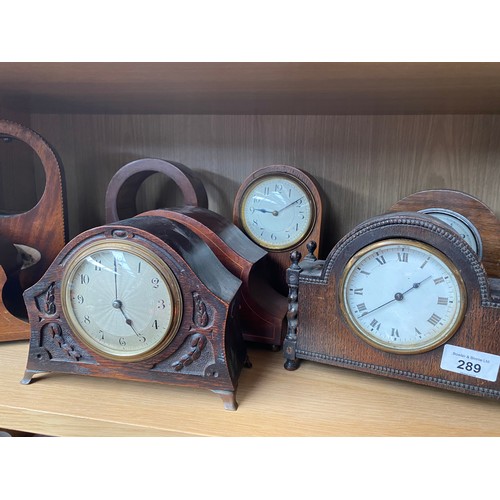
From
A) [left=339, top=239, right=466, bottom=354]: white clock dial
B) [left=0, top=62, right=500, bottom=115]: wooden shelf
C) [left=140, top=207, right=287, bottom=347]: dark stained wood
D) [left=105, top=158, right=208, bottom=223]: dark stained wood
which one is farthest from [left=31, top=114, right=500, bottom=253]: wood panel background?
[left=339, top=239, right=466, bottom=354]: white clock dial

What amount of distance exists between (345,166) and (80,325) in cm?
70

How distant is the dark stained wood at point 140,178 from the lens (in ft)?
2.85

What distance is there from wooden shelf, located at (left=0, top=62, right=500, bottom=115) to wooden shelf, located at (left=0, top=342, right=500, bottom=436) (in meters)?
0.50

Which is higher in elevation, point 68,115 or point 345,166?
point 68,115

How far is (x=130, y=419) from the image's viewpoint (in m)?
0.57

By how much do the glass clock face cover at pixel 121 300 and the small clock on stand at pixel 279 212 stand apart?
1.17ft

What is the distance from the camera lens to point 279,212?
2.89 ft

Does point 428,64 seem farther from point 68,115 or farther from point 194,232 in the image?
point 68,115

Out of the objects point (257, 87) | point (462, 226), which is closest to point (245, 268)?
point (257, 87)

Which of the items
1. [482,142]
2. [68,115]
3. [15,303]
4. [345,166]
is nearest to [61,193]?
[15,303]

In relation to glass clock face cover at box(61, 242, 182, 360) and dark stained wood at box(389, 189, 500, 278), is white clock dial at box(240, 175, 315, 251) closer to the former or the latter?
dark stained wood at box(389, 189, 500, 278)

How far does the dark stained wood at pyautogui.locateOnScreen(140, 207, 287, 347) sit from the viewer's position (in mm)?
731

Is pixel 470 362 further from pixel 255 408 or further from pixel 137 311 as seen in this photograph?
pixel 137 311

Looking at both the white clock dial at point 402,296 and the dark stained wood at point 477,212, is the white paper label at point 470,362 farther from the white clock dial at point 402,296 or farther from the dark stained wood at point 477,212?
the dark stained wood at point 477,212
